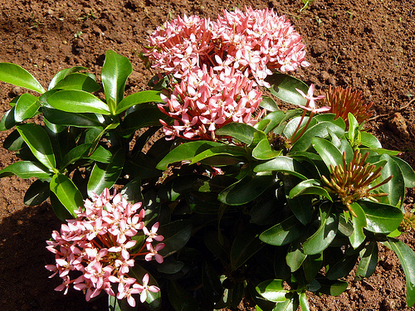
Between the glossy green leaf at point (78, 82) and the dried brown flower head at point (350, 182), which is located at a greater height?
the dried brown flower head at point (350, 182)

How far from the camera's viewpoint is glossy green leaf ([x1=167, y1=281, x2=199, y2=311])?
171cm

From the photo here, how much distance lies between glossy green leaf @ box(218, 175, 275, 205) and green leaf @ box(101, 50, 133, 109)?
62 cm

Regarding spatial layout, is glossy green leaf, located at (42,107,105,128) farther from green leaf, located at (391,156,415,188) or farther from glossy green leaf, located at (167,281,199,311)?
green leaf, located at (391,156,415,188)

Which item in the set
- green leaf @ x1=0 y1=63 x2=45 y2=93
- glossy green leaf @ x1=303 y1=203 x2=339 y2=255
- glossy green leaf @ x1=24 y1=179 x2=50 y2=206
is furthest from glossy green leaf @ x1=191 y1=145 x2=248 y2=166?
green leaf @ x1=0 y1=63 x2=45 y2=93

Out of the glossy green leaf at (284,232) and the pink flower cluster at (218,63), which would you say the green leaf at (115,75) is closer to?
the pink flower cluster at (218,63)

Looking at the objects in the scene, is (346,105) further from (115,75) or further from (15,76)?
(15,76)

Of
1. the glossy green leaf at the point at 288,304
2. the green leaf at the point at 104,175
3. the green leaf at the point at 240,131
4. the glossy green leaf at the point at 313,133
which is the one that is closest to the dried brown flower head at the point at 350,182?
the glossy green leaf at the point at 313,133

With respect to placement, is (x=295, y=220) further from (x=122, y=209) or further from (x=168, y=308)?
(x=168, y=308)

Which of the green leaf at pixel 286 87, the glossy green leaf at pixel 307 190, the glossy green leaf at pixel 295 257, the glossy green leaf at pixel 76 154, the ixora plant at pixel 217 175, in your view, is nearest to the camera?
the glossy green leaf at pixel 307 190

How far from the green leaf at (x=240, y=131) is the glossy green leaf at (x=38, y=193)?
2.87 ft

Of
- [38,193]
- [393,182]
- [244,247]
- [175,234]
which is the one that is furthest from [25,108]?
[393,182]

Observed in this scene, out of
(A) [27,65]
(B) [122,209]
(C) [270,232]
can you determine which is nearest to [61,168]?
(B) [122,209]

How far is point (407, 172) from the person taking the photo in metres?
1.38

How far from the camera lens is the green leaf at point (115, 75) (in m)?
1.54
